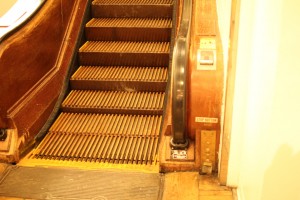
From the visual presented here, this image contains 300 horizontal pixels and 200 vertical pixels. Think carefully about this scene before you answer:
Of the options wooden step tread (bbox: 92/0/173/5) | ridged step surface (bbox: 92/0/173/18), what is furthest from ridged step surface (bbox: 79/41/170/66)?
wooden step tread (bbox: 92/0/173/5)

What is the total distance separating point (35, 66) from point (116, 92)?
0.95 m

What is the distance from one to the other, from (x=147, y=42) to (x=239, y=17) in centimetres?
243

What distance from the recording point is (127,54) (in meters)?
4.14

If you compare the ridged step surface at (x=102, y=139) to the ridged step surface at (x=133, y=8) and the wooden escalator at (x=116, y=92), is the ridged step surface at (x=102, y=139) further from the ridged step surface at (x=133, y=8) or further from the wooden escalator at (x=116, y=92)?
the ridged step surface at (x=133, y=8)

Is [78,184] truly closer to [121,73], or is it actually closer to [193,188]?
[193,188]

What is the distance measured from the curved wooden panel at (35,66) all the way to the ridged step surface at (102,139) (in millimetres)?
223

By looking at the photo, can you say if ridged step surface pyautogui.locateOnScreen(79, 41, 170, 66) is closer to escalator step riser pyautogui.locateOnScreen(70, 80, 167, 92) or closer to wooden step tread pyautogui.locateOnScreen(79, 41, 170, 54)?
wooden step tread pyautogui.locateOnScreen(79, 41, 170, 54)

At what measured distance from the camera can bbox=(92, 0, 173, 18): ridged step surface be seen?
4516mm

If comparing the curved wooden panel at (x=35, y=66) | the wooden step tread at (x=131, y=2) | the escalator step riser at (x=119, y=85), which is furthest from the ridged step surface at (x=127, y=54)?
the wooden step tread at (x=131, y=2)

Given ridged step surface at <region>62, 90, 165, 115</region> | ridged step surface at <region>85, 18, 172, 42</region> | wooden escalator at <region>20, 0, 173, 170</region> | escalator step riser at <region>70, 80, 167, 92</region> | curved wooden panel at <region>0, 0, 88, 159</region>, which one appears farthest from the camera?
ridged step surface at <region>85, 18, 172, 42</region>

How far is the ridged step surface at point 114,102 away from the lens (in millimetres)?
3723

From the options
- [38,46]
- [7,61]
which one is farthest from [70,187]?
[38,46]

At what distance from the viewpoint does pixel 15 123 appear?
313cm

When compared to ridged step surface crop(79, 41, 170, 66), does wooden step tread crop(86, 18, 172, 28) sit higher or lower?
higher
